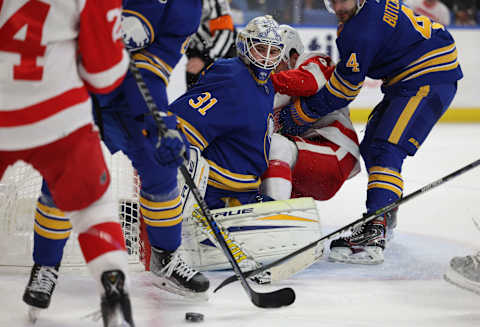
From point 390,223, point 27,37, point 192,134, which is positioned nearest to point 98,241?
point 27,37

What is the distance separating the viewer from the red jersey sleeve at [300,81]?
2834mm

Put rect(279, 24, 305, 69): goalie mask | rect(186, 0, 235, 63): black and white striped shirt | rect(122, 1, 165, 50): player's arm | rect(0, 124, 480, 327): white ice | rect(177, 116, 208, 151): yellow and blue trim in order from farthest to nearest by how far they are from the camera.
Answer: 1. rect(186, 0, 235, 63): black and white striped shirt
2. rect(279, 24, 305, 69): goalie mask
3. rect(177, 116, 208, 151): yellow and blue trim
4. rect(0, 124, 480, 327): white ice
5. rect(122, 1, 165, 50): player's arm

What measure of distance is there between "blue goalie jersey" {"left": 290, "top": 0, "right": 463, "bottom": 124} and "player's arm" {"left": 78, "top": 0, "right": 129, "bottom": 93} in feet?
4.45

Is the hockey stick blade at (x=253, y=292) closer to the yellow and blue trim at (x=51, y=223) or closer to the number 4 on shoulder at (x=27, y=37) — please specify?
the yellow and blue trim at (x=51, y=223)

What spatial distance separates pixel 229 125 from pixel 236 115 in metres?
0.04

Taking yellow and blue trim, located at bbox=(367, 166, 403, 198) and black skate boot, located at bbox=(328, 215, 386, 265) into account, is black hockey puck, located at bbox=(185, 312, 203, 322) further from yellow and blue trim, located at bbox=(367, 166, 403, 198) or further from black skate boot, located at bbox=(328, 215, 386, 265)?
yellow and blue trim, located at bbox=(367, 166, 403, 198)

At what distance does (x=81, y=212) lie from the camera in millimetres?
1440

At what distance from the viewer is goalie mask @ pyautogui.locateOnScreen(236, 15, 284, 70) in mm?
2496

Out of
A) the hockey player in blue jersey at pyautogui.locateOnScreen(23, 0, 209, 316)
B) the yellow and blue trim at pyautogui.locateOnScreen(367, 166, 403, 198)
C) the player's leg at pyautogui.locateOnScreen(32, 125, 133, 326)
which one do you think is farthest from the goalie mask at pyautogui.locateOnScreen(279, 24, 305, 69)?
the player's leg at pyautogui.locateOnScreen(32, 125, 133, 326)

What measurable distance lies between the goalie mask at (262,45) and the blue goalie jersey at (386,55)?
29cm

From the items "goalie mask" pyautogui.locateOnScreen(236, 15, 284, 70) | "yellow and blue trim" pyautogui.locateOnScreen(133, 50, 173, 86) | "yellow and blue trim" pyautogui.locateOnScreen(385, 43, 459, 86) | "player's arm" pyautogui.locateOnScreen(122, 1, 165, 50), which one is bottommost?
"yellow and blue trim" pyautogui.locateOnScreen(385, 43, 459, 86)

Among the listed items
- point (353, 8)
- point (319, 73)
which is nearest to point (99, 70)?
point (353, 8)

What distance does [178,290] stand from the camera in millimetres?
2035

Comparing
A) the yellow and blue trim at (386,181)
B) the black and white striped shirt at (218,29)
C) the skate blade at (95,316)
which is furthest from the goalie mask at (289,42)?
the skate blade at (95,316)
